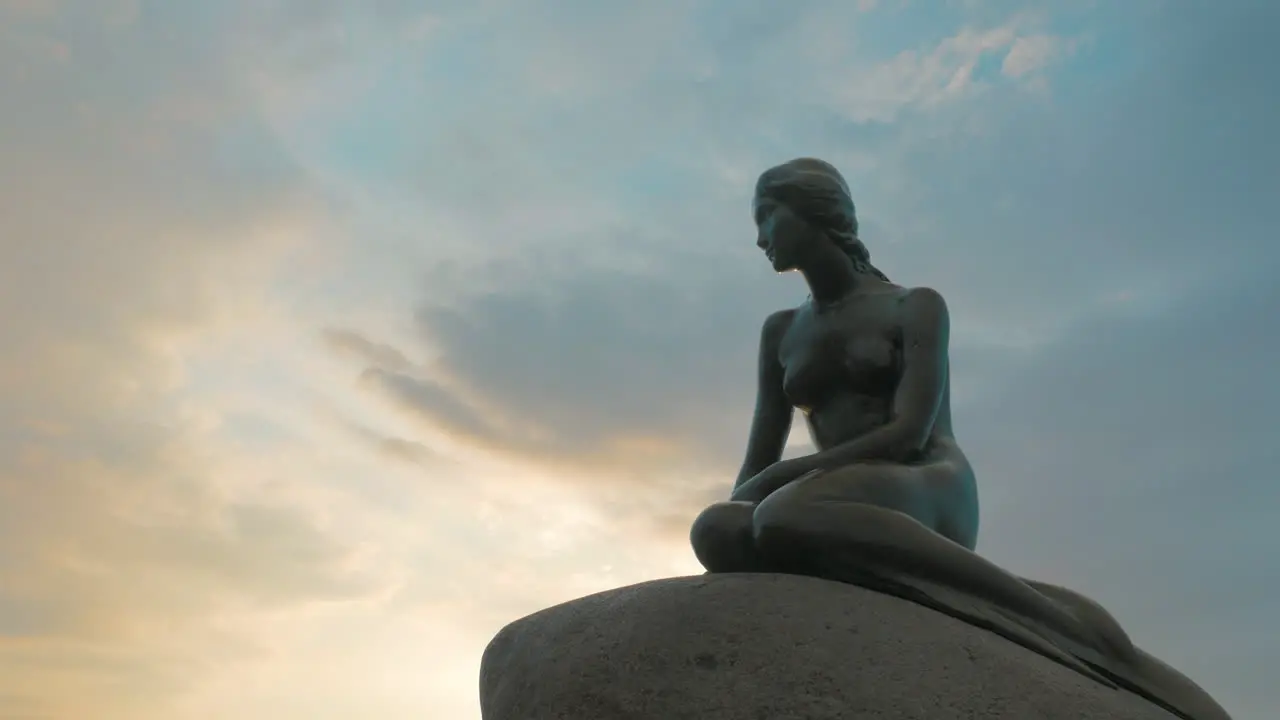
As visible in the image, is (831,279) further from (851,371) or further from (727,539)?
(727,539)

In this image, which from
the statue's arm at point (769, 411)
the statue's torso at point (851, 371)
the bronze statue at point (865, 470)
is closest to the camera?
the bronze statue at point (865, 470)

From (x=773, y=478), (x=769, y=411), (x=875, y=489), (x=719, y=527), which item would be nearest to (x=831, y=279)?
(x=769, y=411)

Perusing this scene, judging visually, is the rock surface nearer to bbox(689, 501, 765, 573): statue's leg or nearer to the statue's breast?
bbox(689, 501, 765, 573): statue's leg

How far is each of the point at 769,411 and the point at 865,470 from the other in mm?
1326

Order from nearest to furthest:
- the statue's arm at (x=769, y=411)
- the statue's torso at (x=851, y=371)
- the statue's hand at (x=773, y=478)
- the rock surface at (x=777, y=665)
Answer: the rock surface at (x=777, y=665)
the statue's hand at (x=773, y=478)
the statue's torso at (x=851, y=371)
the statue's arm at (x=769, y=411)

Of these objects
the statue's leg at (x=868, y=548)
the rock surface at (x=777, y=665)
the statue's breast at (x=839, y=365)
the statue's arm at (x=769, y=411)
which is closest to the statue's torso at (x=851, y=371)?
the statue's breast at (x=839, y=365)

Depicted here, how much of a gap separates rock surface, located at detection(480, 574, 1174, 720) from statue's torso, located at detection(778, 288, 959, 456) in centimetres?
121

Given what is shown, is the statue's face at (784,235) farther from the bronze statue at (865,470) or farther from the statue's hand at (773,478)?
the statue's hand at (773,478)

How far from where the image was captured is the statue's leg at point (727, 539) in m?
4.49

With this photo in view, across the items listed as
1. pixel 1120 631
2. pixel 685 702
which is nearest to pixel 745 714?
pixel 685 702

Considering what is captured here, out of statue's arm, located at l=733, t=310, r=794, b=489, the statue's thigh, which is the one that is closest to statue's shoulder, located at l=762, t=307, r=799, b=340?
statue's arm, located at l=733, t=310, r=794, b=489

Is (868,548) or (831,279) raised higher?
(831,279)

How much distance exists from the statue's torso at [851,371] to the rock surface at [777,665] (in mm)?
1214

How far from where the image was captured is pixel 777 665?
377 cm
